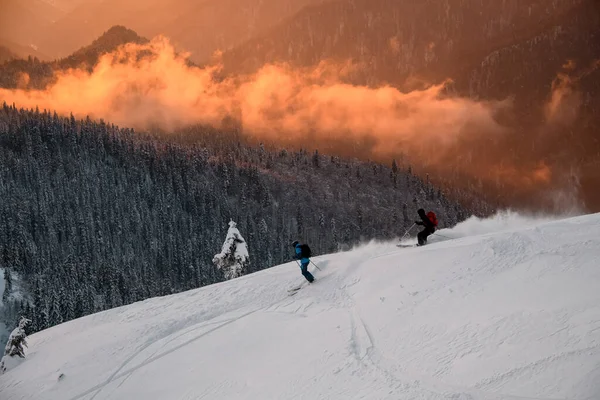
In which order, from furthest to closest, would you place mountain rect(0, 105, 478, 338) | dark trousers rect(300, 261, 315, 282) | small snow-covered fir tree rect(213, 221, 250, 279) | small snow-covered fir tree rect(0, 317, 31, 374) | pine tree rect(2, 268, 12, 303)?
mountain rect(0, 105, 478, 338)
pine tree rect(2, 268, 12, 303)
small snow-covered fir tree rect(213, 221, 250, 279)
small snow-covered fir tree rect(0, 317, 31, 374)
dark trousers rect(300, 261, 315, 282)

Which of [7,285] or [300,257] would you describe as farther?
[7,285]

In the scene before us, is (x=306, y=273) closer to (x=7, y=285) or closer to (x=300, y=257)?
(x=300, y=257)

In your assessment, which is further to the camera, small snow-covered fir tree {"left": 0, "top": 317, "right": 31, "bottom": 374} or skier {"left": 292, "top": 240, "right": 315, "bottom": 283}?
small snow-covered fir tree {"left": 0, "top": 317, "right": 31, "bottom": 374}

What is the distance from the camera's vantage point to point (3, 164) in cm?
17012

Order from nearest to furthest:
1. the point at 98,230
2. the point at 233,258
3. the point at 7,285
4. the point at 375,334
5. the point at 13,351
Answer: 1. the point at 375,334
2. the point at 13,351
3. the point at 233,258
4. the point at 7,285
5. the point at 98,230

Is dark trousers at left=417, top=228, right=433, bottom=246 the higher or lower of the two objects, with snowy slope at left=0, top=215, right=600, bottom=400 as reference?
higher

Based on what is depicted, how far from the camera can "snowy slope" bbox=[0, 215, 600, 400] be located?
11.2m

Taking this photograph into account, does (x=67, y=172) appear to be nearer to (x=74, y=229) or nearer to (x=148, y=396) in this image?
(x=74, y=229)

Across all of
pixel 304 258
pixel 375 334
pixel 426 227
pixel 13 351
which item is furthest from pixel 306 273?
pixel 13 351

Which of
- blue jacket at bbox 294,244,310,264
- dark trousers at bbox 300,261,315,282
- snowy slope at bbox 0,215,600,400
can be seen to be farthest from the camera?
blue jacket at bbox 294,244,310,264

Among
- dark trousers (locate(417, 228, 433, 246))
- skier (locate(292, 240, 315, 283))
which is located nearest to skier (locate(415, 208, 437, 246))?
dark trousers (locate(417, 228, 433, 246))

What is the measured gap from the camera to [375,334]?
14.9m

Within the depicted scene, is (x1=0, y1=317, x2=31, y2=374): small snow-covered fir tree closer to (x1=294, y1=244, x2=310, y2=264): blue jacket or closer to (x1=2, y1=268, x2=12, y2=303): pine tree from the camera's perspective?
(x1=294, y1=244, x2=310, y2=264): blue jacket

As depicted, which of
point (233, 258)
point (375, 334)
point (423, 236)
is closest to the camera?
point (375, 334)
